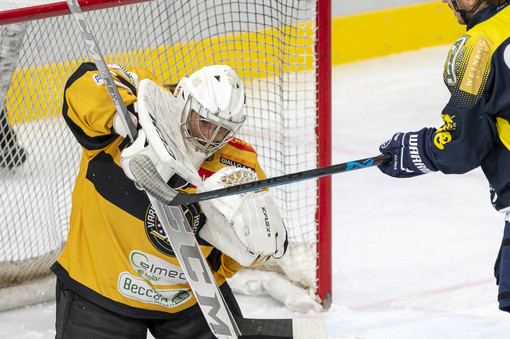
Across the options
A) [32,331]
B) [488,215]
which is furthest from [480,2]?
[488,215]

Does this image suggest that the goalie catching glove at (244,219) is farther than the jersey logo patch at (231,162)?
No

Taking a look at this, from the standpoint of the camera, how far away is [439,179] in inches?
181

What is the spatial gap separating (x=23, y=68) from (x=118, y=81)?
3.84 feet

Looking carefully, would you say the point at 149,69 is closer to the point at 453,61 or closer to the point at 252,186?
the point at 252,186

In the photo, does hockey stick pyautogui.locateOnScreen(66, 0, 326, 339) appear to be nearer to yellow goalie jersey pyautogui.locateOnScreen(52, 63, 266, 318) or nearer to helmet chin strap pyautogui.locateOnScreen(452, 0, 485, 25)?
yellow goalie jersey pyautogui.locateOnScreen(52, 63, 266, 318)

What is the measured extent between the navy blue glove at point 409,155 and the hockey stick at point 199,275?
50 centimetres

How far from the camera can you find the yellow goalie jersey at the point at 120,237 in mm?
2049

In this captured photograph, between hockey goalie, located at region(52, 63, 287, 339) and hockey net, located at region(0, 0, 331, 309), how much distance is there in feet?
2.78

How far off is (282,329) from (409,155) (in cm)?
60

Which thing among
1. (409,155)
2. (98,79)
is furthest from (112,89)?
(409,155)

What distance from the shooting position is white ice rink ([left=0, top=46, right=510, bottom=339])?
3012 millimetres

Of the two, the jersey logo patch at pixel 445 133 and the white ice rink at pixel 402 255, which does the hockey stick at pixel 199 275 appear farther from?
the white ice rink at pixel 402 255

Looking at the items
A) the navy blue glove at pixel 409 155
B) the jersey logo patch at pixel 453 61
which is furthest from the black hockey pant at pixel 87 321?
the jersey logo patch at pixel 453 61

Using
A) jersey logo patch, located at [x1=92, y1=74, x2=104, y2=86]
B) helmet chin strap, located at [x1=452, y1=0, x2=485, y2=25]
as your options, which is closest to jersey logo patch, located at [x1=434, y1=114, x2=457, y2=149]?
helmet chin strap, located at [x1=452, y1=0, x2=485, y2=25]
